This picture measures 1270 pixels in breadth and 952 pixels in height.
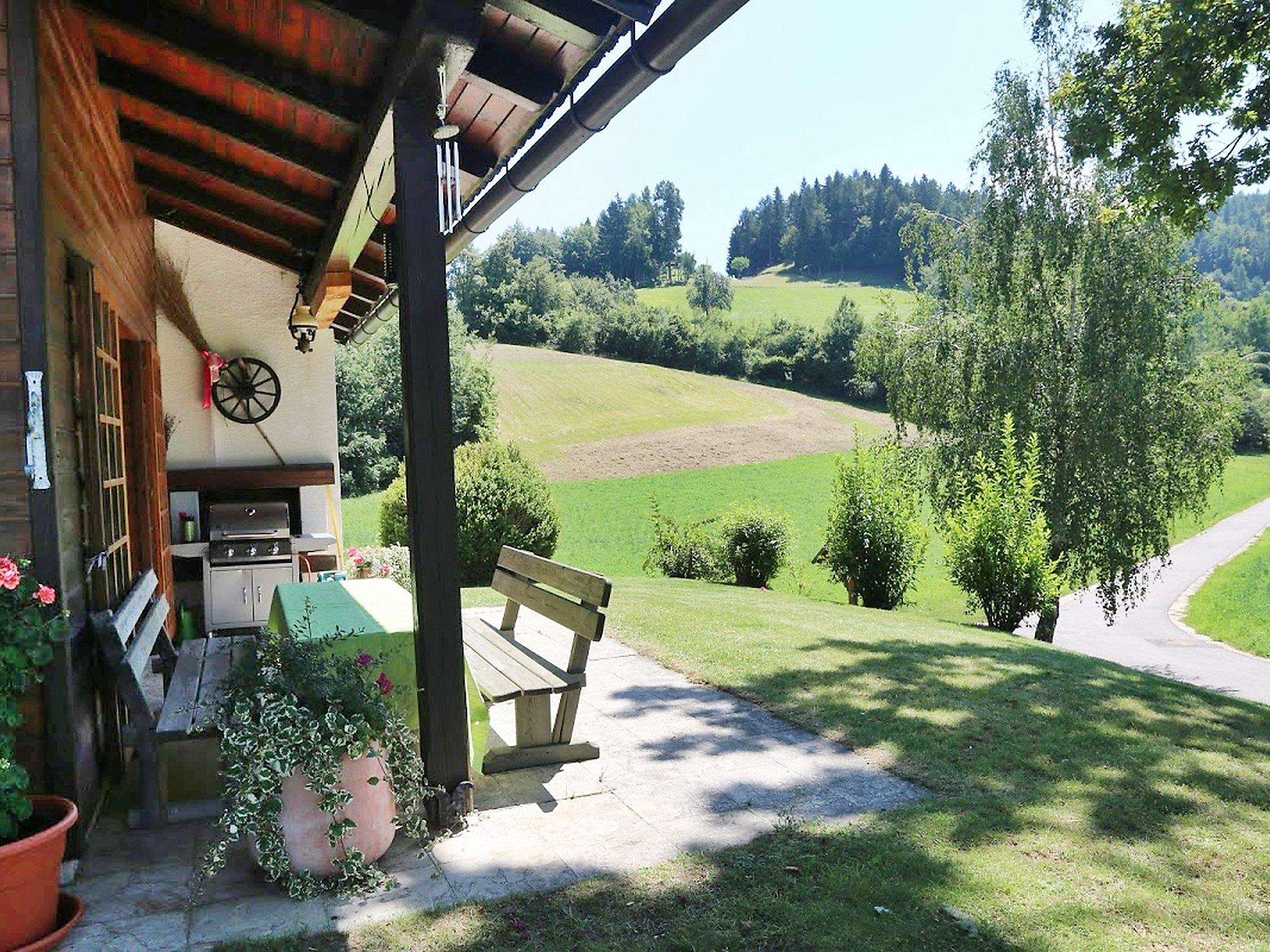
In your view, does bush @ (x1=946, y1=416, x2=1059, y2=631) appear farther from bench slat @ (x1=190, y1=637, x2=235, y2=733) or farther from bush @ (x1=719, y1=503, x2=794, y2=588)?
bench slat @ (x1=190, y1=637, x2=235, y2=733)

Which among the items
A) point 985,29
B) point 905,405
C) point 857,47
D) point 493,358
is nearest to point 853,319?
point 493,358

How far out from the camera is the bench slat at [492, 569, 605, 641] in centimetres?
408

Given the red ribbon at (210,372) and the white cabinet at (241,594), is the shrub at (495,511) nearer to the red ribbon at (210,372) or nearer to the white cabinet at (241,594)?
the white cabinet at (241,594)

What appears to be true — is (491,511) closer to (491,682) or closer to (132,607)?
(132,607)

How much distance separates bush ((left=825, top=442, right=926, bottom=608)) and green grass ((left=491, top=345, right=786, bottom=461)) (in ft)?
80.7

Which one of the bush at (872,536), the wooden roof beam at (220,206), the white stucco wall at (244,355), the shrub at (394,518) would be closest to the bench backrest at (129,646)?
the wooden roof beam at (220,206)

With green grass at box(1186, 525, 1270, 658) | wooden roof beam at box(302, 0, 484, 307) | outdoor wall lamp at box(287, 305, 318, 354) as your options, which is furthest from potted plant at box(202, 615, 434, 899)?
green grass at box(1186, 525, 1270, 658)

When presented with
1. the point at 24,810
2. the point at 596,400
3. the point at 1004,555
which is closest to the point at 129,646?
the point at 24,810

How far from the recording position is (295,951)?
2.70 meters

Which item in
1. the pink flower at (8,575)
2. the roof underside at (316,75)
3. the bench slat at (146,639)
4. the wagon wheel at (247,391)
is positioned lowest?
the bench slat at (146,639)

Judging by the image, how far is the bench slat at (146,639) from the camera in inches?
144

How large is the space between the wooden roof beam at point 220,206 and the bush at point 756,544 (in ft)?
23.3

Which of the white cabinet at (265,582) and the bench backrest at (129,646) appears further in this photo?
the white cabinet at (265,582)

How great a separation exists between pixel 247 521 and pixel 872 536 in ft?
23.1
